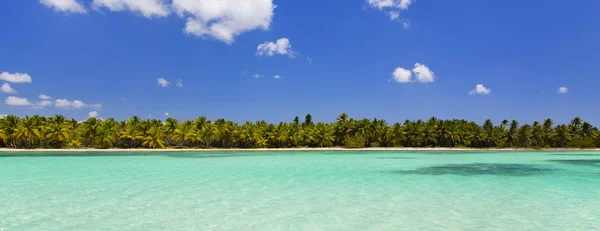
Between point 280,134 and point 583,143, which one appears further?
point 583,143

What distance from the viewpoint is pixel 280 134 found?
76750mm

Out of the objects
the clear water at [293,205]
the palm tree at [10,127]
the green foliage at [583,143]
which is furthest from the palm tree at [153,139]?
the green foliage at [583,143]

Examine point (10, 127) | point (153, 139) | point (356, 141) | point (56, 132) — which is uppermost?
point (10, 127)

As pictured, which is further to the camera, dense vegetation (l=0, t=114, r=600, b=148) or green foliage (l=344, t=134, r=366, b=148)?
green foliage (l=344, t=134, r=366, b=148)

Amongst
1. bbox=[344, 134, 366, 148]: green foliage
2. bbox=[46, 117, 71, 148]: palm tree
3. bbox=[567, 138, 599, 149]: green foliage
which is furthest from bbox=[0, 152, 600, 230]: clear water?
bbox=[567, 138, 599, 149]: green foliage

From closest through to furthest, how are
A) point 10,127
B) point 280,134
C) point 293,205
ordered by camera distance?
point 293,205, point 10,127, point 280,134

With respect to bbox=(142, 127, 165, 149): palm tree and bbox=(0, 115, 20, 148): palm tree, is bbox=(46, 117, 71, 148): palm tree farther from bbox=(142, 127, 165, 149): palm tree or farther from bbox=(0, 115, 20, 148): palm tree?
bbox=(142, 127, 165, 149): palm tree

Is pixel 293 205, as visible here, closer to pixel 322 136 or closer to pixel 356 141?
pixel 322 136

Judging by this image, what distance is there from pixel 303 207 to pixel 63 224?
6.44 meters

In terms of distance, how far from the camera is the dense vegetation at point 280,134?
218 feet

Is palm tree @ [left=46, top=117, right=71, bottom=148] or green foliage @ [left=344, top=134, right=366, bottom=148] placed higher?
palm tree @ [left=46, top=117, right=71, bottom=148]

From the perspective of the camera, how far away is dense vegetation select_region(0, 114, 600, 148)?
66312mm

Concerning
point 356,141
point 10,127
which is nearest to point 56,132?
point 10,127

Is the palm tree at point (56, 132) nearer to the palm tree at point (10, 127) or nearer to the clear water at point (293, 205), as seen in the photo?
the palm tree at point (10, 127)
